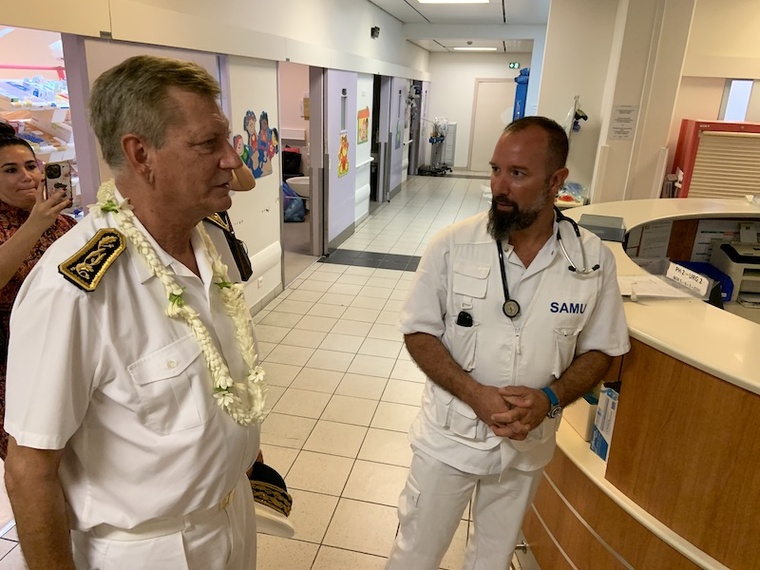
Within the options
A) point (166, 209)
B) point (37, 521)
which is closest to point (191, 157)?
point (166, 209)

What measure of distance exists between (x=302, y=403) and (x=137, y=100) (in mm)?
2793

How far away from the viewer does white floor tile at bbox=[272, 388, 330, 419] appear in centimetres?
347

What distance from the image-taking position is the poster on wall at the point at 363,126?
7871 millimetres

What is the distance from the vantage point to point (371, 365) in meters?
4.12

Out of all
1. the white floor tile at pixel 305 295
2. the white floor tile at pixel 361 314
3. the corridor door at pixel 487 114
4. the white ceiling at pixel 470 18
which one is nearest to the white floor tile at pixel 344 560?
the white floor tile at pixel 361 314

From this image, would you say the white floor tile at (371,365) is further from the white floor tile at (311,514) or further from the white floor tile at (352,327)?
the white floor tile at (311,514)

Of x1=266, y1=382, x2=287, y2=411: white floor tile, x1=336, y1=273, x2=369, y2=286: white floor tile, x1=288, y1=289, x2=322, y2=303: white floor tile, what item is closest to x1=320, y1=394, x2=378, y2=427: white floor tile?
x1=266, y1=382, x2=287, y2=411: white floor tile

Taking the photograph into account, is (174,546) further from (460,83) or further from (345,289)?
(460,83)

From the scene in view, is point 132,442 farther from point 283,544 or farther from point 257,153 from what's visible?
point 257,153

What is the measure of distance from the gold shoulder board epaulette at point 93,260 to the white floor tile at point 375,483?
6.96 ft

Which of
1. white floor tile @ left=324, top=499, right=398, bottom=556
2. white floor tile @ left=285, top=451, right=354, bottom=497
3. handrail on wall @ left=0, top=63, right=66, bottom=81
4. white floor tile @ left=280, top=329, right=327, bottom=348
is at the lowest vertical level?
white floor tile @ left=324, top=499, right=398, bottom=556

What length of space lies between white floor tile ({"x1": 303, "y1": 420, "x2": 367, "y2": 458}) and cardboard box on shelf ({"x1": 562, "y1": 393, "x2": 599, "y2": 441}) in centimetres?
141

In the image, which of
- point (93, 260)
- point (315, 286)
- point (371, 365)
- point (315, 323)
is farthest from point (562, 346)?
point (315, 286)

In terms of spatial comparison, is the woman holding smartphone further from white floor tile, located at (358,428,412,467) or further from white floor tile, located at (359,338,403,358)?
white floor tile, located at (359,338,403,358)
